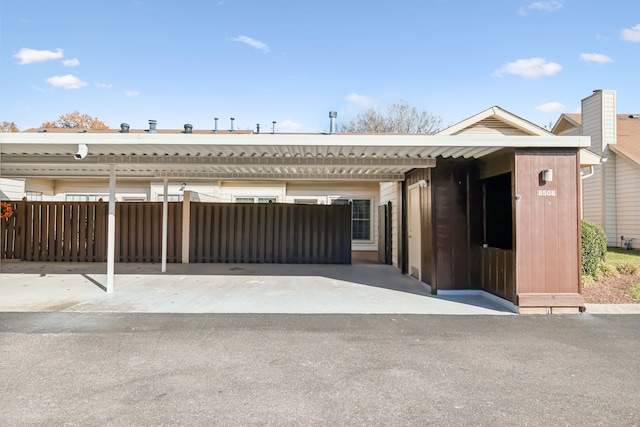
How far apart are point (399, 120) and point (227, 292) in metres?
24.8

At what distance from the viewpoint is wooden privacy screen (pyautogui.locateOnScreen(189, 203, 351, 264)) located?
39.0 ft

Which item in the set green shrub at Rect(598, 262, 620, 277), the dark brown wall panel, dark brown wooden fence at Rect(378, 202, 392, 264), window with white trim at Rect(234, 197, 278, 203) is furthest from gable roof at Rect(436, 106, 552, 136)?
window with white trim at Rect(234, 197, 278, 203)

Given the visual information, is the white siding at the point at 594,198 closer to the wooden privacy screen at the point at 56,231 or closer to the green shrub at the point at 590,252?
the green shrub at the point at 590,252

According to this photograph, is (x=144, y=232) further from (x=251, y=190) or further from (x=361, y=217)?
(x=361, y=217)

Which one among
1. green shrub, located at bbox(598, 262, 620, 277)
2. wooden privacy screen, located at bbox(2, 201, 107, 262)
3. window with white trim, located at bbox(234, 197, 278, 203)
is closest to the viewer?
green shrub, located at bbox(598, 262, 620, 277)

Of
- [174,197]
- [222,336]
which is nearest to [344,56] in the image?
[174,197]

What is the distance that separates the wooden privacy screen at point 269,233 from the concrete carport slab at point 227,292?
135 centimetres

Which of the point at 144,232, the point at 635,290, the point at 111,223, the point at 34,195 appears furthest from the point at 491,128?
the point at 34,195

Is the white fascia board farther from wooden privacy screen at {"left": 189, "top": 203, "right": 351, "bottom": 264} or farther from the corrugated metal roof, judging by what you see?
wooden privacy screen at {"left": 189, "top": 203, "right": 351, "bottom": 264}

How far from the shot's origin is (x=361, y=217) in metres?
15.5

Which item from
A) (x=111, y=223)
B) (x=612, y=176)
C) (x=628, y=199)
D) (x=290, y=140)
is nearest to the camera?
(x=290, y=140)

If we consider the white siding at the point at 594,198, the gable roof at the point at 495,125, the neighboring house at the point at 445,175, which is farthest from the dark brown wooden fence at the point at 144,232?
the white siding at the point at 594,198

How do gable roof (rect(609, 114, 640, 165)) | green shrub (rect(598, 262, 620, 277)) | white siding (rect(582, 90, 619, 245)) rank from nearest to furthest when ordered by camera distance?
1. green shrub (rect(598, 262, 620, 277))
2. gable roof (rect(609, 114, 640, 165))
3. white siding (rect(582, 90, 619, 245))

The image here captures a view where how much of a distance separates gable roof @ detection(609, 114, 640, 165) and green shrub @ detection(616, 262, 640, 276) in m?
5.46
